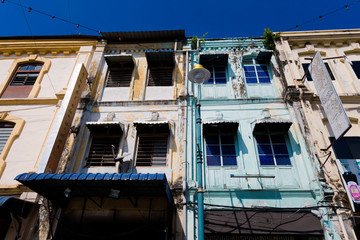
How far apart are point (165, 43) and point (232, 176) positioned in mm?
7616

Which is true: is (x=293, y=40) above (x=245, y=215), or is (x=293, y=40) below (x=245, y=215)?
above

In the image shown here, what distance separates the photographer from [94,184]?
21.4ft

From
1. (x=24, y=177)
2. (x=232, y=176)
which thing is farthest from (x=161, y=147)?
(x=24, y=177)

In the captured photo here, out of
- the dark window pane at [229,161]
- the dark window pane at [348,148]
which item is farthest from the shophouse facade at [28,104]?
the dark window pane at [348,148]

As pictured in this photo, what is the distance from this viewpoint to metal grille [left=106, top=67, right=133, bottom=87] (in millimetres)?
10344

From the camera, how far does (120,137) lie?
8688 millimetres

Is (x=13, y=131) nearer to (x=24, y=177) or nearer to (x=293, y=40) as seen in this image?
(x=24, y=177)

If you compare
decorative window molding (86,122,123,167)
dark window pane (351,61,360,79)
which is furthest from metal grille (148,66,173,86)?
dark window pane (351,61,360,79)

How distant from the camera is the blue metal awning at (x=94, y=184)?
19.6 feet

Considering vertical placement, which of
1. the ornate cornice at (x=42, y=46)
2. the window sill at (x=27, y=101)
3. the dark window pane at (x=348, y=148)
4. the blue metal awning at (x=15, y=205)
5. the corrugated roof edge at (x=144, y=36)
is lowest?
the blue metal awning at (x=15, y=205)

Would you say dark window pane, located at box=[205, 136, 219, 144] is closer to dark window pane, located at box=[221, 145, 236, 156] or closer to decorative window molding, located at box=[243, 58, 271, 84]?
dark window pane, located at box=[221, 145, 236, 156]

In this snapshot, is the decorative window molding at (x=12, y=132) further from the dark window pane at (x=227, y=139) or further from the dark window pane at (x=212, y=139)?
the dark window pane at (x=227, y=139)

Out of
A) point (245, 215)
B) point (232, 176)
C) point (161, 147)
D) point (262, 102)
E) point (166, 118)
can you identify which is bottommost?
point (245, 215)

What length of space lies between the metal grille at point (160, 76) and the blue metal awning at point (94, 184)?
5148 mm
